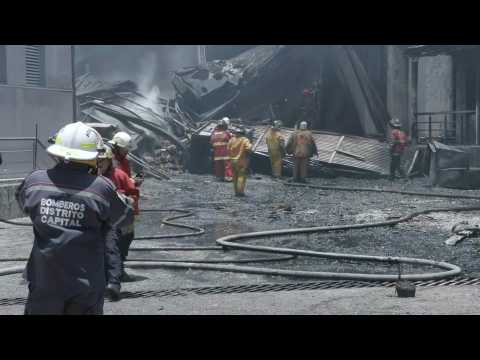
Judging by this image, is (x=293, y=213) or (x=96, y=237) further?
(x=293, y=213)

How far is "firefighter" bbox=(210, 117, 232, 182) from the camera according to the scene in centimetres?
1852

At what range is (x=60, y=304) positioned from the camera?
3498 mm

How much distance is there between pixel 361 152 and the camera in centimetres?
2002

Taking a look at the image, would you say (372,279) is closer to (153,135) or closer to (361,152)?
(361,152)

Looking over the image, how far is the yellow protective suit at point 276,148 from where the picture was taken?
19359 mm

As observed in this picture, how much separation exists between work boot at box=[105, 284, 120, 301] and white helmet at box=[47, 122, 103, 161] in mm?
2622

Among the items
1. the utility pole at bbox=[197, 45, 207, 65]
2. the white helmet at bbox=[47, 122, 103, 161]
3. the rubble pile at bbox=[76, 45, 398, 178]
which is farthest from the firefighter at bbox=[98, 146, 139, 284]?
the utility pole at bbox=[197, 45, 207, 65]

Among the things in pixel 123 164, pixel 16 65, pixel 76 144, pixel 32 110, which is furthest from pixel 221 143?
pixel 76 144

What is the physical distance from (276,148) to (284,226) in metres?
8.53

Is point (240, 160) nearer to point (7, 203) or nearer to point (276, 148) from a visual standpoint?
point (276, 148)

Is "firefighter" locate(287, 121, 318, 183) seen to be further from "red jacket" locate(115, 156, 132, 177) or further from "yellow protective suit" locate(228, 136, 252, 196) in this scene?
"red jacket" locate(115, 156, 132, 177)

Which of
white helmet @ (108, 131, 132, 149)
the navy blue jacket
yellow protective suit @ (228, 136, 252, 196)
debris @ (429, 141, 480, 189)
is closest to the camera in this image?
the navy blue jacket

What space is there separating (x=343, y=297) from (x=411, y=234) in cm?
405

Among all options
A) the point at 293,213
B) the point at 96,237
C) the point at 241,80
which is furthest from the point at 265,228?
the point at 241,80
